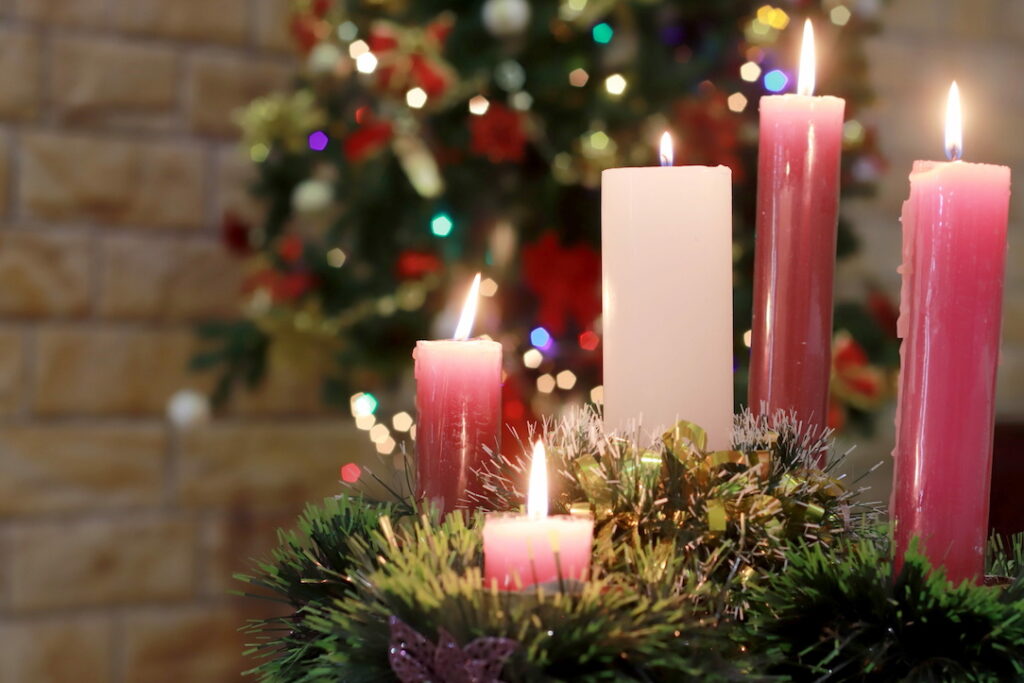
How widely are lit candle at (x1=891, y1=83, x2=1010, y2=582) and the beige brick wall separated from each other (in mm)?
1854

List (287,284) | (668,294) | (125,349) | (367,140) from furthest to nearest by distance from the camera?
1. (125,349)
2. (287,284)
3. (367,140)
4. (668,294)

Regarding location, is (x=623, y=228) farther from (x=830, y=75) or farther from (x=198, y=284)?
(x=198, y=284)

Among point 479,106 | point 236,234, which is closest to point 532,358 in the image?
point 479,106

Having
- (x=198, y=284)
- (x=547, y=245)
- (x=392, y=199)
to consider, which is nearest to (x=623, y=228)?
(x=547, y=245)

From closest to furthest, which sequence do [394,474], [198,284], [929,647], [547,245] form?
[929,647] < [394,474] < [547,245] < [198,284]

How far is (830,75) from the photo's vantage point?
175 centimetres

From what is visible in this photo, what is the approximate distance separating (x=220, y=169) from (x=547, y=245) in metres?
0.86

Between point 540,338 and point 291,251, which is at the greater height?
point 291,251

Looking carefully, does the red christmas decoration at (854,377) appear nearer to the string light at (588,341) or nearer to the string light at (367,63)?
the string light at (588,341)

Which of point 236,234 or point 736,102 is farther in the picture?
point 236,234

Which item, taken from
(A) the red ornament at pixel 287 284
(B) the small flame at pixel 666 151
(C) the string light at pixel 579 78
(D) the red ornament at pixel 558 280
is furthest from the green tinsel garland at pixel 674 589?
(A) the red ornament at pixel 287 284

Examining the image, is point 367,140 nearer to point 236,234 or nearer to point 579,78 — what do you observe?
point 579,78

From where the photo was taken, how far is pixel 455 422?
0.44m

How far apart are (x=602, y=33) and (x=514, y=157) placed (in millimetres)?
212
